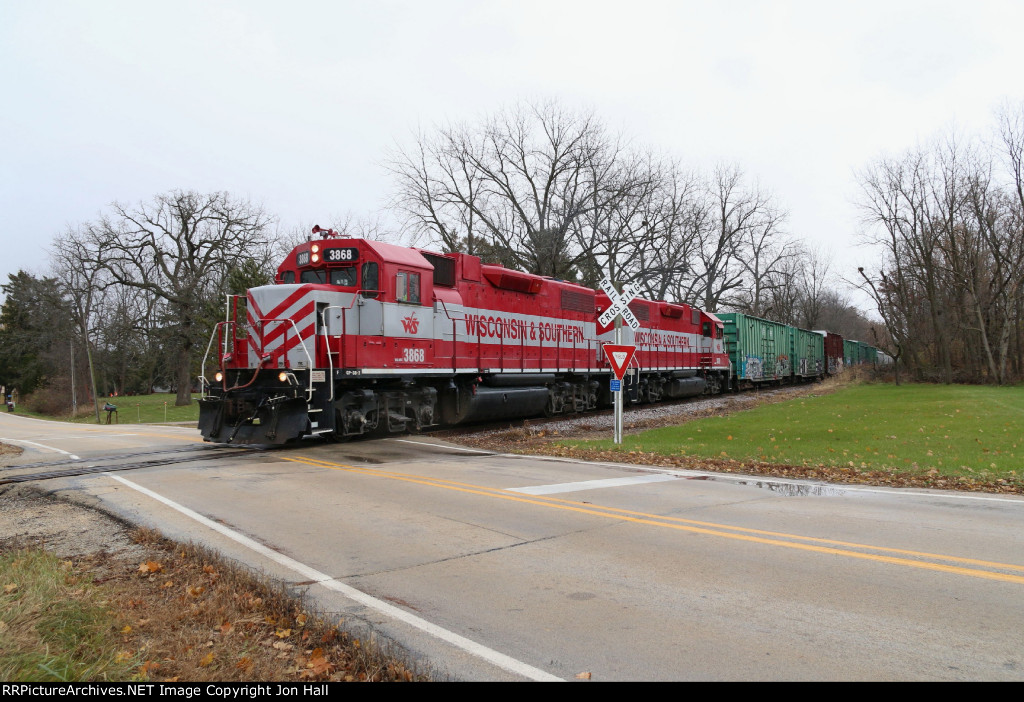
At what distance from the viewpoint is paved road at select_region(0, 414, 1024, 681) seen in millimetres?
3789

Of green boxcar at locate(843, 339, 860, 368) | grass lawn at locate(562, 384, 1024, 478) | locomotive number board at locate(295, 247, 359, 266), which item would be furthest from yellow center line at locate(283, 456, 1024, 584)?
green boxcar at locate(843, 339, 860, 368)

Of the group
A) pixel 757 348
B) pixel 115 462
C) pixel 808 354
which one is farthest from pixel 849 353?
pixel 115 462

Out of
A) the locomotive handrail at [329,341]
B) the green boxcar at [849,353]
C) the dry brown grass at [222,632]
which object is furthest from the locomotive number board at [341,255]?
the green boxcar at [849,353]

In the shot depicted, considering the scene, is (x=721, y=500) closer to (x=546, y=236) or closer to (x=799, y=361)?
(x=546, y=236)

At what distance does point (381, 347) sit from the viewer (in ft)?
46.8

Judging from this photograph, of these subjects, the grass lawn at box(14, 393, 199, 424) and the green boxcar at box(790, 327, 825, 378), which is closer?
the grass lawn at box(14, 393, 199, 424)

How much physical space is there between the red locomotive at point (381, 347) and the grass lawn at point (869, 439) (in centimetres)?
371

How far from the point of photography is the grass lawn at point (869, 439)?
10.9 m

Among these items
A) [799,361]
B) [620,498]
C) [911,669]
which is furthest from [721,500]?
[799,361]

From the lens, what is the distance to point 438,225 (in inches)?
1718

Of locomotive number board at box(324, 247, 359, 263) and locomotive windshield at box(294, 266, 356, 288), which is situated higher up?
locomotive number board at box(324, 247, 359, 263)

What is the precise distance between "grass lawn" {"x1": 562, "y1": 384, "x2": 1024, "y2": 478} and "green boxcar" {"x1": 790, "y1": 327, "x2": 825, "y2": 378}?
22.2 meters

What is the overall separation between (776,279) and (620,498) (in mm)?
66480

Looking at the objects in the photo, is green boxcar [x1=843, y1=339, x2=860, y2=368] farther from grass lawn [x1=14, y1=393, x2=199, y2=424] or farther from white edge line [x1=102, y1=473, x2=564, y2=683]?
white edge line [x1=102, y1=473, x2=564, y2=683]
